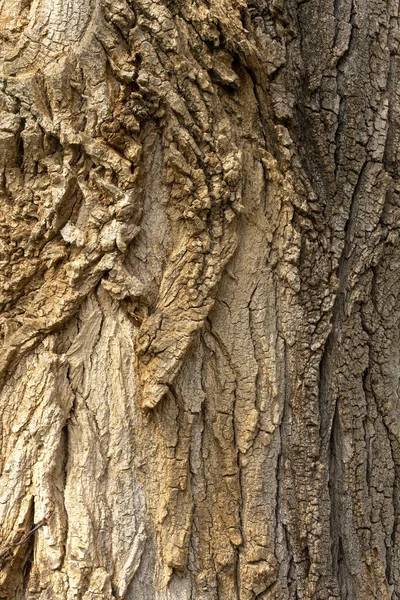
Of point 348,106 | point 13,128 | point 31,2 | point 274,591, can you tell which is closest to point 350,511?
point 274,591

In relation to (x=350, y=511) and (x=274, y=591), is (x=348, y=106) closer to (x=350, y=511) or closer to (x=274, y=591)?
(x=350, y=511)

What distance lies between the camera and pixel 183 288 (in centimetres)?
190

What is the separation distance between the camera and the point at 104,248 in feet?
6.12

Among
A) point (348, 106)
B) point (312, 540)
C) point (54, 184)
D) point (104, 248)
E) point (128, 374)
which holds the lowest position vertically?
point (312, 540)

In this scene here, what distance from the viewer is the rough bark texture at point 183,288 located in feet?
6.10

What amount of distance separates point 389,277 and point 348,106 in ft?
1.98

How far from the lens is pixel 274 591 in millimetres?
1957

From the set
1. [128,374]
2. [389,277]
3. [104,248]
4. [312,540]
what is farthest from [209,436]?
[389,277]

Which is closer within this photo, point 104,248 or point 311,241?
point 104,248

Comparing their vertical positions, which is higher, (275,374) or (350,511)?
(275,374)

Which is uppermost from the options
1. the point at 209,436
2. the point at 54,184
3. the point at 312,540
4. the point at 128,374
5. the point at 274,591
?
the point at 54,184

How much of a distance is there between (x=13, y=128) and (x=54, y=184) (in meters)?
0.21

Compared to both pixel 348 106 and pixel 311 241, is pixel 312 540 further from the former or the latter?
pixel 348 106

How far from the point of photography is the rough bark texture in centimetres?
186
